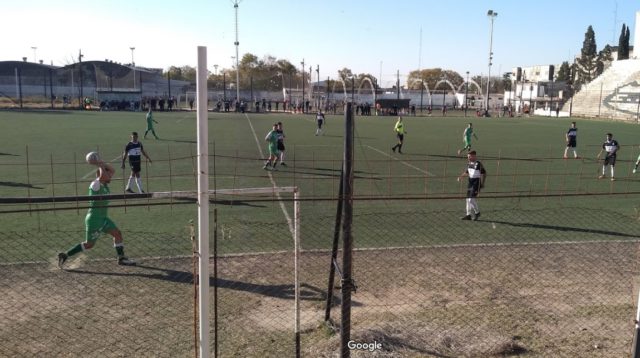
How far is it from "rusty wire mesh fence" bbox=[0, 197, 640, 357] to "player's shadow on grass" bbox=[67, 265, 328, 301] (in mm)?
30

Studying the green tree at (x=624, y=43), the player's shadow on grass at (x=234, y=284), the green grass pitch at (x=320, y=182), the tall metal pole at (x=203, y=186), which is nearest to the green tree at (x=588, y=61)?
the green tree at (x=624, y=43)

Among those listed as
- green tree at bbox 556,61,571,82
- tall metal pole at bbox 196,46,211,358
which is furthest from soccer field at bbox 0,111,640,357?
green tree at bbox 556,61,571,82

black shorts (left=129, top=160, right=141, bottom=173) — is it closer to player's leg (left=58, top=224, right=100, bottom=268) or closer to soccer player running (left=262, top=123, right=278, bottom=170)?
soccer player running (left=262, top=123, right=278, bottom=170)

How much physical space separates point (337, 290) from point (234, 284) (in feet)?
5.15

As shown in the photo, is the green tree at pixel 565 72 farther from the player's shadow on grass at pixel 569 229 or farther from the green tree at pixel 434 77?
the player's shadow on grass at pixel 569 229

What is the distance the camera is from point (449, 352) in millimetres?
5910

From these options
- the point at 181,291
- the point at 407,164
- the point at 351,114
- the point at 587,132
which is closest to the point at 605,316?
the point at 351,114

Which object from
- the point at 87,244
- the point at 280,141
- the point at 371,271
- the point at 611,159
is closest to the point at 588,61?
the point at 611,159

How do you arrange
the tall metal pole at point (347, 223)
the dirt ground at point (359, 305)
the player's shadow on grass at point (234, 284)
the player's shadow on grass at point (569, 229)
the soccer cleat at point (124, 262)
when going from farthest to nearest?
the player's shadow on grass at point (569, 229)
the soccer cleat at point (124, 262)
the player's shadow on grass at point (234, 284)
the dirt ground at point (359, 305)
the tall metal pole at point (347, 223)

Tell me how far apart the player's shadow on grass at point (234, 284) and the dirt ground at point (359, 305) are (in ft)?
0.07

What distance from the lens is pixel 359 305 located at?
7363mm

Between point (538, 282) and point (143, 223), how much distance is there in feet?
25.7

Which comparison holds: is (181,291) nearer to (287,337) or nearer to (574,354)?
(287,337)

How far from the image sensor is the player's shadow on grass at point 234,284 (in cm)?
772
